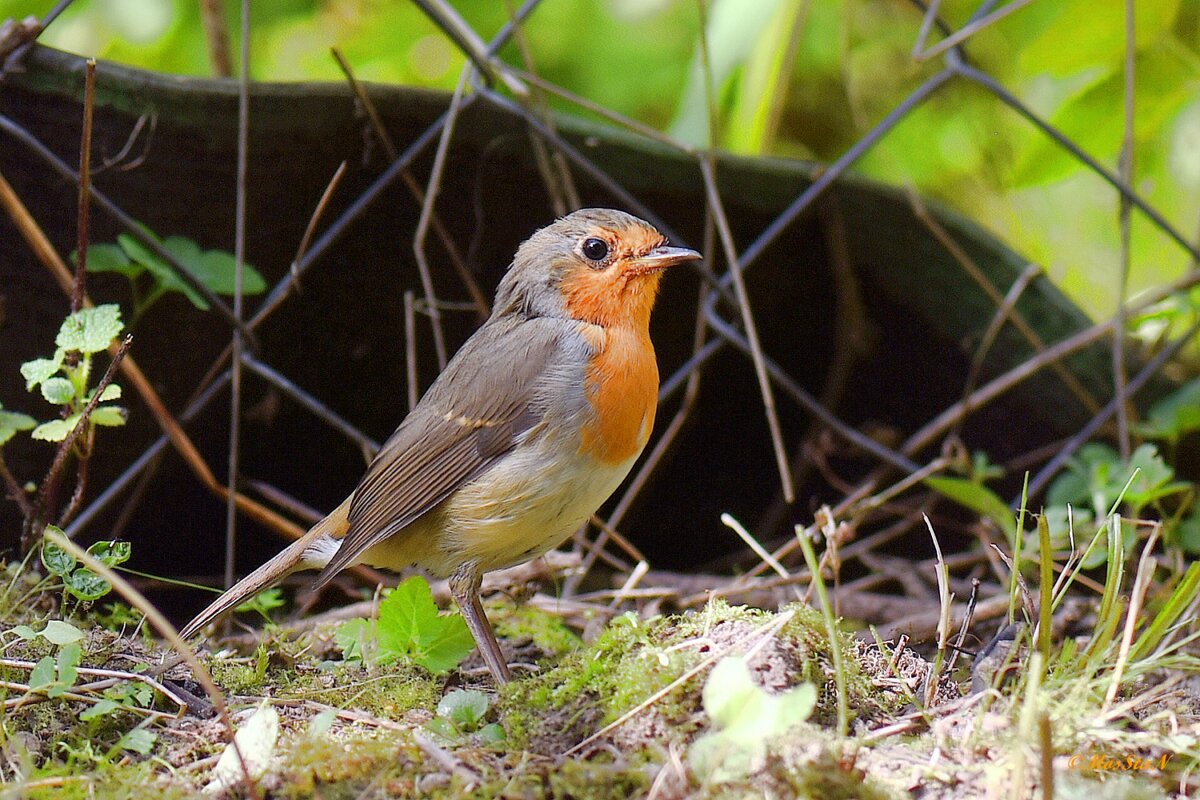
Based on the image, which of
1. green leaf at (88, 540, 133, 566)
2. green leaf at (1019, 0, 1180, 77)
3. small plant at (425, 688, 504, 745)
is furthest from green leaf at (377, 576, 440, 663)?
green leaf at (1019, 0, 1180, 77)

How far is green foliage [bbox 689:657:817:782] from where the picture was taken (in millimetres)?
1502

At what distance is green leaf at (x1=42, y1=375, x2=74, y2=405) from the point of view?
2.31 m

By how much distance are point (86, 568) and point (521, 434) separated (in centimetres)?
99

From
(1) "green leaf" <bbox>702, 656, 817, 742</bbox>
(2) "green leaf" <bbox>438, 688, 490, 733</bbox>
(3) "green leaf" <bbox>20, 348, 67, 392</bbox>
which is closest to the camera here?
(1) "green leaf" <bbox>702, 656, 817, 742</bbox>

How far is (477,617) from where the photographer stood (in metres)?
2.69

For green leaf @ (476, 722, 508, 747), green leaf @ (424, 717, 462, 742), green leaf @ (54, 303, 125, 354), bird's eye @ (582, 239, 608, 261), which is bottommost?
green leaf @ (424, 717, 462, 742)

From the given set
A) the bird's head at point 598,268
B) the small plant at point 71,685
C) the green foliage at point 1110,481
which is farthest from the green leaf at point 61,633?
the green foliage at point 1110,481

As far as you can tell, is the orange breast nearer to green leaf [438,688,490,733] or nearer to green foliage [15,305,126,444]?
green leaf [438,688,490,733]

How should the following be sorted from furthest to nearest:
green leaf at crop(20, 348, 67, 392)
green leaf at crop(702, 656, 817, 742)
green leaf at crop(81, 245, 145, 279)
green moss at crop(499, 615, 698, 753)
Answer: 1. green leaf at crop(81, 245, 145, 279)
2. green leaf at crop(20, 348, 67, 392)
3. green moss at crop(499, 615, 698, 753)
4. green leaf at crop(702, 656, 817, 742)

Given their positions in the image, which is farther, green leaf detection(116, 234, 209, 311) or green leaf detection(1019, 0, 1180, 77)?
green leaf detection(1019, 0, 1180, 77)

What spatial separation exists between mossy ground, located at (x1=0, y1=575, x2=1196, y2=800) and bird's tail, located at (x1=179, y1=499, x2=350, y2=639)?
210 mm

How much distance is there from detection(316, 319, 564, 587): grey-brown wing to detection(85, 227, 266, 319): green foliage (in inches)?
23.5

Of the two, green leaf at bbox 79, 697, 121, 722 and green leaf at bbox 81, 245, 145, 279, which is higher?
green leaf at bbox 81, 245, 145, 279

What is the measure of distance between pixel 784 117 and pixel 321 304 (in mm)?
2907
